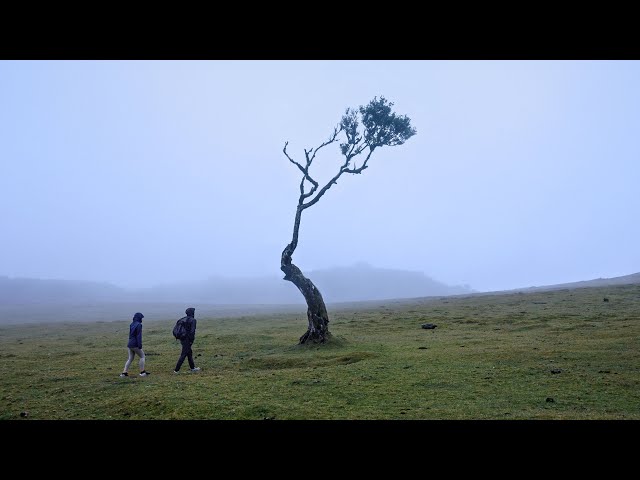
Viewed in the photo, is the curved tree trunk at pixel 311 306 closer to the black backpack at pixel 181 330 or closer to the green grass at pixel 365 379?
the green grass at pixel 365 379

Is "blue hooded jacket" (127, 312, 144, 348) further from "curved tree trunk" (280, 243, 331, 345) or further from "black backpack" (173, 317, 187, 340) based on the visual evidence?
"curved tree trunk" (280, 243, 331, 345)

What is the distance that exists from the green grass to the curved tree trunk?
2.59 ft

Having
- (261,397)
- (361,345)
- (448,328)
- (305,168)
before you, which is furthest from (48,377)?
(448,328)

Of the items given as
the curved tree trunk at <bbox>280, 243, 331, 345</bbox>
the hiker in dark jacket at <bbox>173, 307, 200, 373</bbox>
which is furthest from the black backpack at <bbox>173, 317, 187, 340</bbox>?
the curved tree trunk at <bbox>280, 243, 331, 345</bbox>

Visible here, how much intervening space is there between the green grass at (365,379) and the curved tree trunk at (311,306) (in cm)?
79

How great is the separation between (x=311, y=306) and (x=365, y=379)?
385 inches

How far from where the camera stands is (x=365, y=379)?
51.0 ft

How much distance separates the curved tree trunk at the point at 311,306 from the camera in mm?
24375

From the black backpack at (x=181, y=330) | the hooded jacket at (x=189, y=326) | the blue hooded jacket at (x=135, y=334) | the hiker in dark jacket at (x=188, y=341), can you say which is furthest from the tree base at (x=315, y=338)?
the blue hooded jacket at (x=135, y=334)

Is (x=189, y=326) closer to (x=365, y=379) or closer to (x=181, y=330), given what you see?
(x=181, y=330)

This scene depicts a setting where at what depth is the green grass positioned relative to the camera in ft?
39.0

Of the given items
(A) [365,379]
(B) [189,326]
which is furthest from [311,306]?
(A) [365,379]
